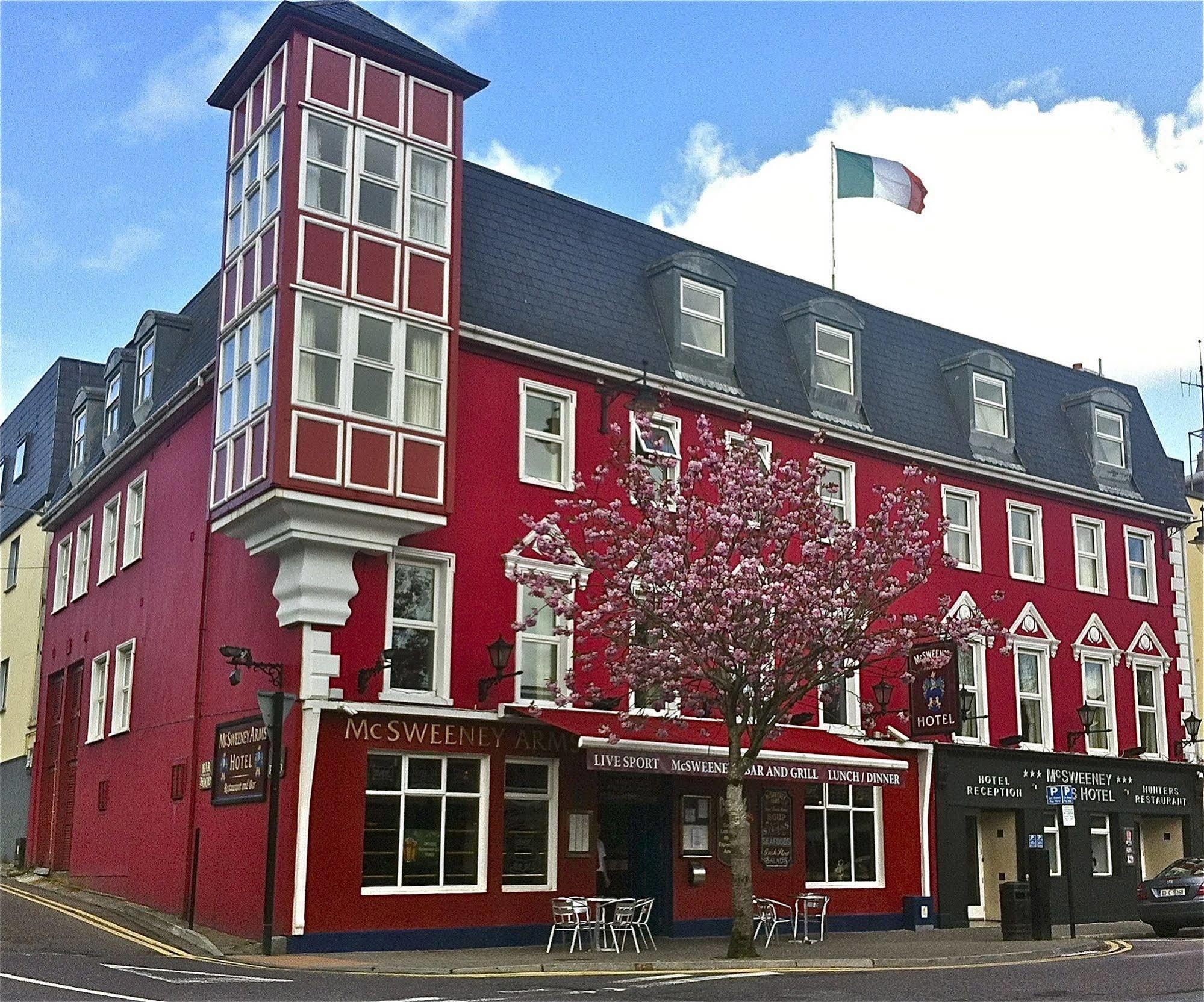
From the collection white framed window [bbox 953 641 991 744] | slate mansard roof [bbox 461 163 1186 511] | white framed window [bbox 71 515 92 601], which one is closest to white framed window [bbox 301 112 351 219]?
slate mansard roof [bbox 461 163 1186 511]

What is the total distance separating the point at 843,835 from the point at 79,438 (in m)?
19.0

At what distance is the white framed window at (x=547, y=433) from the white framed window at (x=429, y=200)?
9.00ft

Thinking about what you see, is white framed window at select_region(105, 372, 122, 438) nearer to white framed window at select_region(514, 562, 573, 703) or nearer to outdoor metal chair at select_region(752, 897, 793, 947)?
white framed window at select_region(514, 562, 573, 703)

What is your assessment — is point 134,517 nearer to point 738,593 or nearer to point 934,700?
point 738,593

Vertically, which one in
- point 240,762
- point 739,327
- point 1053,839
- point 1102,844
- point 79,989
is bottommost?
point 79,989

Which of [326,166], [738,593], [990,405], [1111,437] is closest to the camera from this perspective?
[738,593]

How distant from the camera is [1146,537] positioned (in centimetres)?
3412

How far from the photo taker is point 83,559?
3111 cm

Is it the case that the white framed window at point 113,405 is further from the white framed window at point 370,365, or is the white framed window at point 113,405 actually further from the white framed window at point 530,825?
the white framed window at point 530,825

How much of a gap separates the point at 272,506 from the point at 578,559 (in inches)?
185

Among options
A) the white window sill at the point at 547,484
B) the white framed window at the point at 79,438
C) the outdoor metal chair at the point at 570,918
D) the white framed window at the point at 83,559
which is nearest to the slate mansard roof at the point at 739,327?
the white window sill at the point at 547,484

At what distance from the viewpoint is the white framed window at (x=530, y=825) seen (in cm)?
2202

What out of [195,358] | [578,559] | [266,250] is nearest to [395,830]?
[578,559]

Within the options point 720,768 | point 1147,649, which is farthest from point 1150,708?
point 720,768
